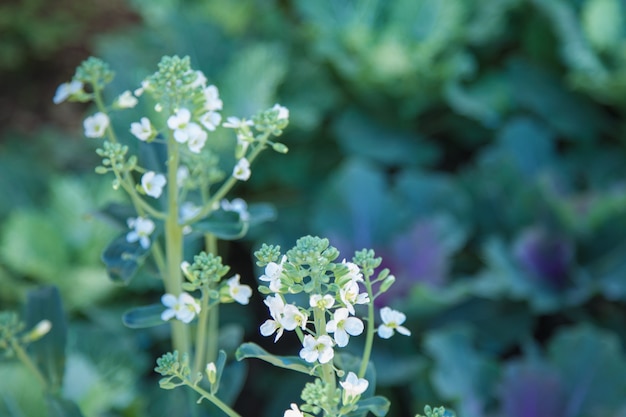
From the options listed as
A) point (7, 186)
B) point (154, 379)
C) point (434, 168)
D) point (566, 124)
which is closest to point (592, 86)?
point (566, 124)

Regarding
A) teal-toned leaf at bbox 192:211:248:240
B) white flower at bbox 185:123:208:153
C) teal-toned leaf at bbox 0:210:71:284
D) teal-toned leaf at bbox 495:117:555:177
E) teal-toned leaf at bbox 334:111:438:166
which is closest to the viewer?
white flower at bbox 185:123:208:153

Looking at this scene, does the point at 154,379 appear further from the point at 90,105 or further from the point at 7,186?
the point at 90,105

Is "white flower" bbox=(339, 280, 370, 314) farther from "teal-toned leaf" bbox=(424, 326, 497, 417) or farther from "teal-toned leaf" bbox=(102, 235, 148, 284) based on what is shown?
"teal-toned leaf" bbox=(424, 326, 497, 417)

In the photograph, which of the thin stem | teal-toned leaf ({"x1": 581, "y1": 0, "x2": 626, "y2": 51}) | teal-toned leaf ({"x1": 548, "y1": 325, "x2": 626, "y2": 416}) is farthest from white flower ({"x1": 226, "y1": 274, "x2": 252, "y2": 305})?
teal-toned leaf ({"x1": 581, "y1": 0, "x2": 626, "y2": 51})

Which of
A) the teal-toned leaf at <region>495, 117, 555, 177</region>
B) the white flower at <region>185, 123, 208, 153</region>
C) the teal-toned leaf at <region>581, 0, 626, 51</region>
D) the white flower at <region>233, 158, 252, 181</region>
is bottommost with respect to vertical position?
the white flower at <region>185, 123, 208, 153</region>

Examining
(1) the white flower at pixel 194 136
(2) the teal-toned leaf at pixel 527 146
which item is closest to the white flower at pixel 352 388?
(1) the white flower at pixel 194 136

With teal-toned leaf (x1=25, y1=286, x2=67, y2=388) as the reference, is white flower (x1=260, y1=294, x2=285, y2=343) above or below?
below

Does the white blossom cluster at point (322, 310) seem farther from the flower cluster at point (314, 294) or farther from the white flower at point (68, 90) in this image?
the white flower at point (68, 90)
